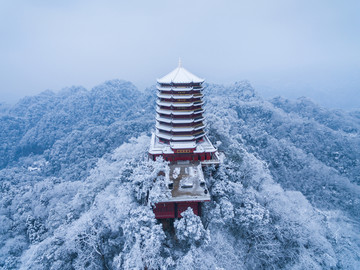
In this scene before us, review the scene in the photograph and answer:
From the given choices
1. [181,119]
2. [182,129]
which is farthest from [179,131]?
[181,119]

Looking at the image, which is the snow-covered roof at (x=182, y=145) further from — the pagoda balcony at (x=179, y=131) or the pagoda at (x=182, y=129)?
the pagoda balcony at (x=179, y=131)

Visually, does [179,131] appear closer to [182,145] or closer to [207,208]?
[182,145]

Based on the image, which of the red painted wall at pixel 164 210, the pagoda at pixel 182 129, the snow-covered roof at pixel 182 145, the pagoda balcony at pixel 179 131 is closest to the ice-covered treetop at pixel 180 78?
the pagoda at pixel 182 129

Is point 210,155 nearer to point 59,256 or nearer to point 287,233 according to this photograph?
point 287,233

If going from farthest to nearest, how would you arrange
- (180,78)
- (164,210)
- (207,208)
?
(180,78) < (207,208) < (164,210)

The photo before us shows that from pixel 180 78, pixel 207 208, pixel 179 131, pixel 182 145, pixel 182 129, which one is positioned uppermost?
pixel 180 78

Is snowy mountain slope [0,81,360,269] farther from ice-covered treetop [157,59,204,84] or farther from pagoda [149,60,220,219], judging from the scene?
ice-covered treetop [157,59,204,84]
